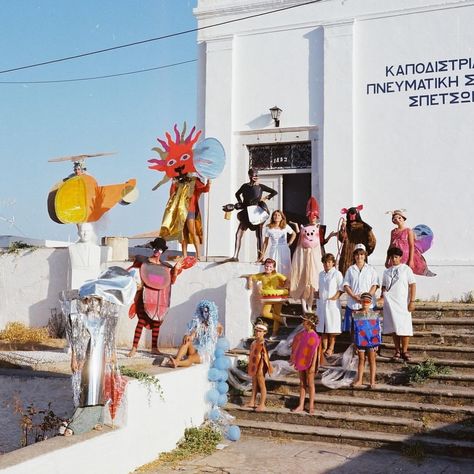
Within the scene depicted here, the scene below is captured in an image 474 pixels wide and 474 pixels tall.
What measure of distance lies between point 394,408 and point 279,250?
3414mm

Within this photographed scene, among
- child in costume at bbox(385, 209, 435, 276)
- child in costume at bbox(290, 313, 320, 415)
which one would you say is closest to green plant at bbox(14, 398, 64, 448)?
child in costume at bbox(290, 313, 320, 415)

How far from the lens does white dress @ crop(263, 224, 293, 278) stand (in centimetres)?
1012

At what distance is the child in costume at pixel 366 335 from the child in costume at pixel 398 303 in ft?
1.39

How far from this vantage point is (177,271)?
9961mm

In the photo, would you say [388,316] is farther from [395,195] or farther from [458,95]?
[458,95]

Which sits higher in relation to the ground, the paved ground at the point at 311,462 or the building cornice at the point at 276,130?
the building cornice at the point at 276,130

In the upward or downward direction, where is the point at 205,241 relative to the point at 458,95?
downward

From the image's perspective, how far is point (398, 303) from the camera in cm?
816

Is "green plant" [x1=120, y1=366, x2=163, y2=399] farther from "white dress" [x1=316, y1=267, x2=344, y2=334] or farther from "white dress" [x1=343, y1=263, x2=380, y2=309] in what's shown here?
"white dress" [x1=343, y1=263, x2=380, y2=309]

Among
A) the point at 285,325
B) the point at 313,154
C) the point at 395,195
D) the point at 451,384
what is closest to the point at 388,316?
the point at 451,384

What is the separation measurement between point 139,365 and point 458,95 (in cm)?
753

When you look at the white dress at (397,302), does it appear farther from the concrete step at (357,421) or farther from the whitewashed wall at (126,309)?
the whitewashed wall at (126,309)

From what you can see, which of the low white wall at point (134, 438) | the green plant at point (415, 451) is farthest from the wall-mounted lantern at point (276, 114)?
the green plant at point (415, 451)

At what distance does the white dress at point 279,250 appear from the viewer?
10.1 m
